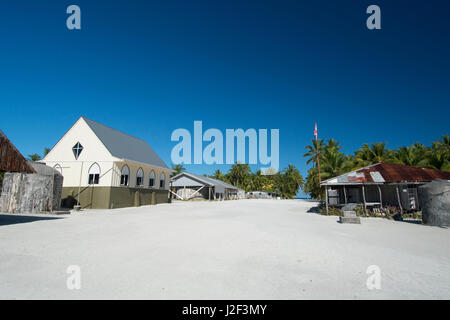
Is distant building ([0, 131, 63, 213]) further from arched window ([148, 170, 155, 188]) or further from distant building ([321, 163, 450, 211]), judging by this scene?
distant building ([321, 163, 450, 211])

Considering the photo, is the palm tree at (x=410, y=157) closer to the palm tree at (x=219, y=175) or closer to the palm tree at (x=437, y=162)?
the palm tree at (x=437, y=162)

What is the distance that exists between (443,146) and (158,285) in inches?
2020

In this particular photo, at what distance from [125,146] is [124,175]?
4.18 meters

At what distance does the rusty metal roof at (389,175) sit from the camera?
1791 cm

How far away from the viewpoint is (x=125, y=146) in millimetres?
25938

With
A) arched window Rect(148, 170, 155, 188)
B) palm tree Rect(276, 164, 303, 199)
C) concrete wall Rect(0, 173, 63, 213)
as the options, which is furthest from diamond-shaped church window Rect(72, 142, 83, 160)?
palm tree Rect(276, 164, 303, 199)

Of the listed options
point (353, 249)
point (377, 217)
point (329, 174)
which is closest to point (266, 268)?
point (353, 249)

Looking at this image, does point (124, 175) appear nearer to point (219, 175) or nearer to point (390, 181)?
point (390, 181)

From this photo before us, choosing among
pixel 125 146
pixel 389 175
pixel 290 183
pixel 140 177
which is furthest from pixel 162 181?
pixel 290 183

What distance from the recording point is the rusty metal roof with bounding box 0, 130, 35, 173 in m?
9.86

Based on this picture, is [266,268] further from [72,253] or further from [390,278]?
[72,253]

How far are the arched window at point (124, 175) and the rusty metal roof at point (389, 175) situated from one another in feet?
58.4

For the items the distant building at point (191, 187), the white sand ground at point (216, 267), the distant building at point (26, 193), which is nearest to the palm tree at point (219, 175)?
the distant building at point (191, 187)

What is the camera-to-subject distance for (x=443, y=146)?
39.8 m
